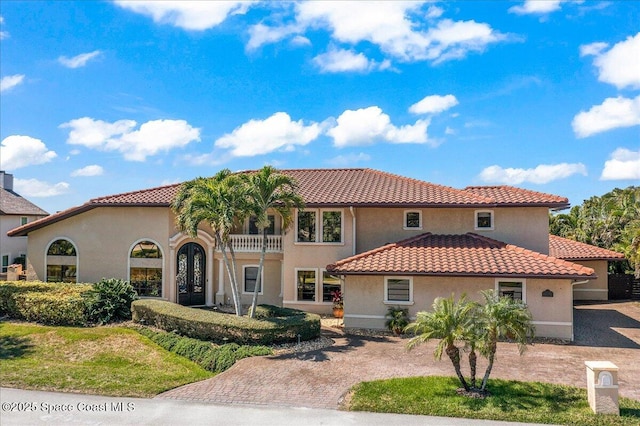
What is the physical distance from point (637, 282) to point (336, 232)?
A: 20.6 m

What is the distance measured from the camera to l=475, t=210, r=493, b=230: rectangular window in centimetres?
2147

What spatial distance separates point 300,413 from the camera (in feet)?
34.0

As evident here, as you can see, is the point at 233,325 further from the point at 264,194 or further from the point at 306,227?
the point at 306,227

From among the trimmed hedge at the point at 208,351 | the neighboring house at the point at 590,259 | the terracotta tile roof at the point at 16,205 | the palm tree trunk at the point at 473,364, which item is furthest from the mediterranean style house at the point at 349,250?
the terracotta tile roof at the point at 16,205

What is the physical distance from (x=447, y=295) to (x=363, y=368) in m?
6.27

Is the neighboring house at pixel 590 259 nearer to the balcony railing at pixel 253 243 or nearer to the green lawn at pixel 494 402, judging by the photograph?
the balcony railing at pixel 253 243

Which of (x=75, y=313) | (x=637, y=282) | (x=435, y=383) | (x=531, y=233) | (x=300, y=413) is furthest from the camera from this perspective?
(x=637, y=282)

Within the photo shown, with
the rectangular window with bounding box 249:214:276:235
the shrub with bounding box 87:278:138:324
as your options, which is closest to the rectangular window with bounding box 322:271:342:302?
the rectangular window with bounding box 249:214:276:235

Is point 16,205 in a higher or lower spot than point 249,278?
higher

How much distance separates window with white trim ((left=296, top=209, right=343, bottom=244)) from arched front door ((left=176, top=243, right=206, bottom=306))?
5534 millimetres

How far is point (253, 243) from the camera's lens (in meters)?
22.2

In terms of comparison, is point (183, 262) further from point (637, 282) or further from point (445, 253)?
point (637, 282)

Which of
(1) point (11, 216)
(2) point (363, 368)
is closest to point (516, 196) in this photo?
(2) point (363, 368)

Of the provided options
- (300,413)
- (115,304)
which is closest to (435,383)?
(300,413)
